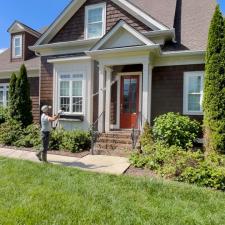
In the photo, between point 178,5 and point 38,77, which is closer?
point 178,5

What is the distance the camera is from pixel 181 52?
1095 centimetres

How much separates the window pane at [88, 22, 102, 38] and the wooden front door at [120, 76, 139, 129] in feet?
8.45

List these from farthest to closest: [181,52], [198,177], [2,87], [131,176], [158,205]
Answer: [2,87]
[181,52]
[131,176]
[198,177]
[158,205]

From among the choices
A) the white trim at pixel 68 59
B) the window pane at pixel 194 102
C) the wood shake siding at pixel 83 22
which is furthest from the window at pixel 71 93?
the window pane at pixel 194 102

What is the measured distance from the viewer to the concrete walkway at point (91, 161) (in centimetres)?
773

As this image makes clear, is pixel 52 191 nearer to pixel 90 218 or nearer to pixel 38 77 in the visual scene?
pixel 90 218

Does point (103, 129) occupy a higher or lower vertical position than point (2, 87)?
lower

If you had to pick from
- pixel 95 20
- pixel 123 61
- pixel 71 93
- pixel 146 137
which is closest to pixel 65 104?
pixel 71 93

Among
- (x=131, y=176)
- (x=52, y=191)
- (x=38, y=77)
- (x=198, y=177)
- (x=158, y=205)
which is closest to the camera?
(x=158, y=205)

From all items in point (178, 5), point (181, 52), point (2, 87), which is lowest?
point (2, 87)

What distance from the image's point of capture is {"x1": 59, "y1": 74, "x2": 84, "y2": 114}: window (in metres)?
13.0

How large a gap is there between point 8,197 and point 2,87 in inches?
534

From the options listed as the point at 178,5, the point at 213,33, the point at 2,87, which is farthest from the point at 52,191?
the point at 2,87

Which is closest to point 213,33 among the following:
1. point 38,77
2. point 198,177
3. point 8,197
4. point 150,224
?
point 198,177
